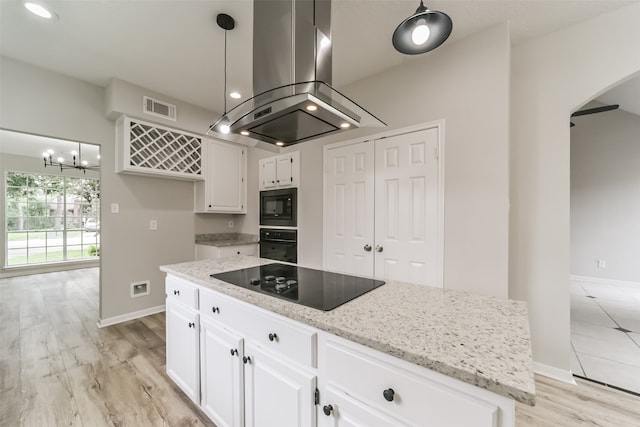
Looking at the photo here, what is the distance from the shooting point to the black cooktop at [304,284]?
1.11 metres

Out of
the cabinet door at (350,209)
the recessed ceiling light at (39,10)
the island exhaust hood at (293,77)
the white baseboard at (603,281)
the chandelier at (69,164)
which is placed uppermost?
the recessed ceiling light at (39,10)

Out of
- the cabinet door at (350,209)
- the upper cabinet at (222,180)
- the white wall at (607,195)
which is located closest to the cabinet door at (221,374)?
the cabinet door at (350,209)

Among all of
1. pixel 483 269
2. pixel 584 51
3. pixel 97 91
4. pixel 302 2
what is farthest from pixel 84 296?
pixel 584 51

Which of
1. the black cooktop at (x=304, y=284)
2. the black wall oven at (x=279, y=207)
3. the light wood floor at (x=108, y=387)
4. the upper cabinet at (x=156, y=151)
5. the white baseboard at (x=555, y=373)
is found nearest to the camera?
the black cooktop at (x=304, y=284)

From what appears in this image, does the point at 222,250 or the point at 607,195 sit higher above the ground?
the point at 607,195

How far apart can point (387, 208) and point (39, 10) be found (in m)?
3.17

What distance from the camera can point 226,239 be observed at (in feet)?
13.1

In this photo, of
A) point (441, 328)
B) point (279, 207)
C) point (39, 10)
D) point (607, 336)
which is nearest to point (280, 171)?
point (279, 207)

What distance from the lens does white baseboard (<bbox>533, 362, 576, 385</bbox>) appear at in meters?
1.88

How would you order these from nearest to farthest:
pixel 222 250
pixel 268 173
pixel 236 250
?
pixel 222 250 < pixel 236 250 < pixel 268 173

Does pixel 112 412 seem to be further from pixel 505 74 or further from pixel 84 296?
pixel 505 74

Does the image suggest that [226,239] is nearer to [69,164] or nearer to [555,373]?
[555,373]

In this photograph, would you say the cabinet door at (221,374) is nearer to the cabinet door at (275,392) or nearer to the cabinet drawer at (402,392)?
the cabinet door at (275,392)

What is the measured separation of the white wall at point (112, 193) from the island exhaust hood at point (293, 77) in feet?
7.73
